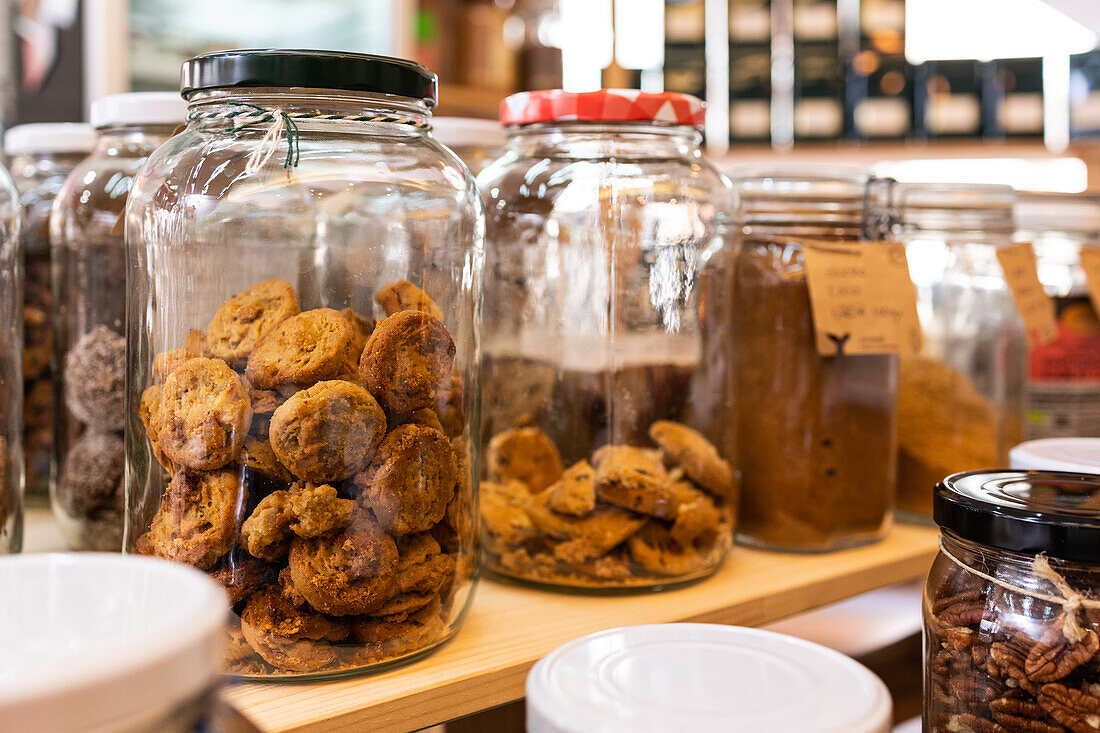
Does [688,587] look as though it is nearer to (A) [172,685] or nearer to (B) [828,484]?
(B) [828,484]

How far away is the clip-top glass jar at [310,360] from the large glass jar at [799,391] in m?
0.27

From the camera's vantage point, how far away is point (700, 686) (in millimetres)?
398

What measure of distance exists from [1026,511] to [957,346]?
52 cm

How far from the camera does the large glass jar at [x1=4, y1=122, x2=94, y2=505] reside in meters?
0.79

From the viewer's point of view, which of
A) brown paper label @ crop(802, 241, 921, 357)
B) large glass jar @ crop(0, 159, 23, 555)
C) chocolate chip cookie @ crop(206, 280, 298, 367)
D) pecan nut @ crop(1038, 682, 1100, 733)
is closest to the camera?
pecan nut @ crop(1038, 682, 1100, 733)

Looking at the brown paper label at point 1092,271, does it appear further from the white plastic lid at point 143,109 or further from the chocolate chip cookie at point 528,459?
the white plastic lid at point 143,109

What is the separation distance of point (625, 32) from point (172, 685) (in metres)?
2.68

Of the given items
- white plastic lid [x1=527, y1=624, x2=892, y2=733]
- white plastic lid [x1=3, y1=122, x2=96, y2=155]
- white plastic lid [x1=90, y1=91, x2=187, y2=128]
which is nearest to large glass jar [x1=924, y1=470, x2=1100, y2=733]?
white plastic lid [x1=527, y1=624, x2=892, y2=733]

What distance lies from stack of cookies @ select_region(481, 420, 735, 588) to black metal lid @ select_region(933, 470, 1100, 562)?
197 millimetres

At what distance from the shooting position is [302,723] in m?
0.48

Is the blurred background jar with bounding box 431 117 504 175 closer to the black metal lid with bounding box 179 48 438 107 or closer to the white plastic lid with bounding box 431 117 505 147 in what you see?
the white plastic lid with bounding box 431 117 505 147

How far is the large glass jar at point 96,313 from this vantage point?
703 mm

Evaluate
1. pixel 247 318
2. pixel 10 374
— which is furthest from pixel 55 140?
pixel 247 318

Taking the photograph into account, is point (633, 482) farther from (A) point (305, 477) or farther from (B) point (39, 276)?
(B) point (39, 276)
